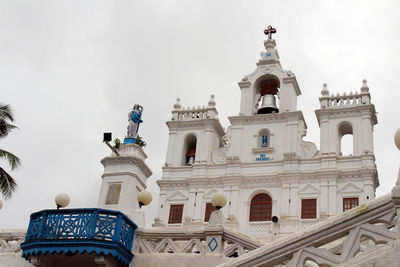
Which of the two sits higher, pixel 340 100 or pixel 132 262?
pixel 340 100

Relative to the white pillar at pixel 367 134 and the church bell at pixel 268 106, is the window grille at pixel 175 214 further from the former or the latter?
→ the white pillar at pixel 367 134

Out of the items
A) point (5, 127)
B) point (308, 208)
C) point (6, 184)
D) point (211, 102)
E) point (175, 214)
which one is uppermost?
point (211, 102)

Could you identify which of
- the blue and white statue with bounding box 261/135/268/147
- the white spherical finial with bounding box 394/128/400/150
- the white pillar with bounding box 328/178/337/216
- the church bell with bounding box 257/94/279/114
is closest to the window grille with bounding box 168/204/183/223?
the blue and white statue with bounding box 261/135/268/147

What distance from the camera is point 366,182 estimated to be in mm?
30000

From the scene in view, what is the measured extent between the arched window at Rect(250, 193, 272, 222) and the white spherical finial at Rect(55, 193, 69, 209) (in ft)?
65.6

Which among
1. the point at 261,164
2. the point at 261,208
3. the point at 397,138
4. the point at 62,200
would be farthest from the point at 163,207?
the point at 397,138

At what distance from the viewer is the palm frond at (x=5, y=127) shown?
2058 centimetres

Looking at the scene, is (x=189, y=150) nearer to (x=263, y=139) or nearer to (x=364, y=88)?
(x=263, y=139)

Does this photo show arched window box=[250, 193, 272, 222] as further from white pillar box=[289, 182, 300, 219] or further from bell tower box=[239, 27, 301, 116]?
bell tower box=[239, 27, 301, 116]

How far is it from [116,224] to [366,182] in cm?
2185

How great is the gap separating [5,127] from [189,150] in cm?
1779

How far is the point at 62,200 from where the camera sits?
1256cm

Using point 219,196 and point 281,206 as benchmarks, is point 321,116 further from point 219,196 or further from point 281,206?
point 219,196

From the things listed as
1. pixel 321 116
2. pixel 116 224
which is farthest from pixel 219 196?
pixel 321 116
